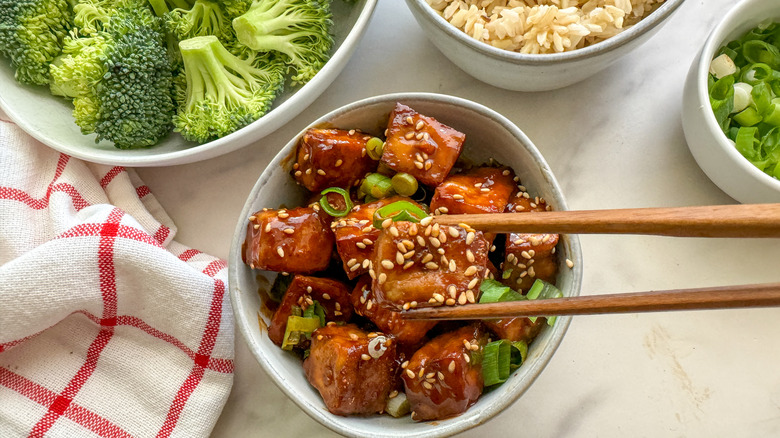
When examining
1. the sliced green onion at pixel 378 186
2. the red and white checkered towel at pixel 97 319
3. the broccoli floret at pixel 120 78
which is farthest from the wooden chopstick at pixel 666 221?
the broccoli floret at pixel 120 78

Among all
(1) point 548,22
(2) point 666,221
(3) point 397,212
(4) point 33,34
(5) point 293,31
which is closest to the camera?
(2) point 666,221

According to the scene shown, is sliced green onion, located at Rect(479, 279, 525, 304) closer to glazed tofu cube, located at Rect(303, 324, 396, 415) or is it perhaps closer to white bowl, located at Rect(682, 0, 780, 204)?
glazed tofu cube, located at Rect(303, 324, 396, 415)

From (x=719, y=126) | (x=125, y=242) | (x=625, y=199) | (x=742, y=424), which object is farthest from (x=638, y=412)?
(x=125, y=242)

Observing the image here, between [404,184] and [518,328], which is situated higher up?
[404,184]

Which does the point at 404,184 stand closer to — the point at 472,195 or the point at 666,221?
the point at 472,195

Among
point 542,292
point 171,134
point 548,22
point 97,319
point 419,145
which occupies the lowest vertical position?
point 97,319

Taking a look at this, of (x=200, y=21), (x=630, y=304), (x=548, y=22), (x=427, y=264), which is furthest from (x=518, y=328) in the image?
(x=200, y=21)

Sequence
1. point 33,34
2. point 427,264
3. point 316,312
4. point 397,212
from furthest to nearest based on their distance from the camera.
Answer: point 33,34, point 316,312, point 397,212, point 427,264

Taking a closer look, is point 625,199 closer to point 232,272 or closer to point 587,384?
point 587,384
